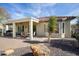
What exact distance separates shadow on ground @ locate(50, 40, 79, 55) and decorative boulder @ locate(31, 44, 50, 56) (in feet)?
1.21

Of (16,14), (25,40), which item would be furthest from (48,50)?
(16,14)

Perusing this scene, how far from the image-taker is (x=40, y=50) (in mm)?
11930

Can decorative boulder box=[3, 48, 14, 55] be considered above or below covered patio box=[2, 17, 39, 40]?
below

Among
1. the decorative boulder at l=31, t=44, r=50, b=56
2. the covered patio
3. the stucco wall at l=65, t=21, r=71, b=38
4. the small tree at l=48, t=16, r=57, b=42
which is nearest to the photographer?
the decorative boulder at l=31, t=44, r=50, b=56

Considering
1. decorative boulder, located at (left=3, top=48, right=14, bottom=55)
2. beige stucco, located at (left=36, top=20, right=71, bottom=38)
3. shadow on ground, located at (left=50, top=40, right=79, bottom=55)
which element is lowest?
decorative boulder, located at (left=3, top=48, right=14, bottom=55)

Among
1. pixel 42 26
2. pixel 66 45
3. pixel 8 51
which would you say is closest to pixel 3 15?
pixel 8 51

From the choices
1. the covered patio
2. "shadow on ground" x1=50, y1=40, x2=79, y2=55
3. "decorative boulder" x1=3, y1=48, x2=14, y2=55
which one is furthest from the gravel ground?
the covered patio

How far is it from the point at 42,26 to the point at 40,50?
3.42ft

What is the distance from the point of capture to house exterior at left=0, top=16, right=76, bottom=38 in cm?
1224

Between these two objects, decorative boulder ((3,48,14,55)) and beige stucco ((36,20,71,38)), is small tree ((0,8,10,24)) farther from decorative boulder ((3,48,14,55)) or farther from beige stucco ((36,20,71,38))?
beige stucco ((36,20,71,38))

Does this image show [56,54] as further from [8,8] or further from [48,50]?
[8,8]

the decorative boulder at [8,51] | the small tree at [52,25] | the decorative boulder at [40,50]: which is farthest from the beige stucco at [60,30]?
the decorative boulder at [8,51]

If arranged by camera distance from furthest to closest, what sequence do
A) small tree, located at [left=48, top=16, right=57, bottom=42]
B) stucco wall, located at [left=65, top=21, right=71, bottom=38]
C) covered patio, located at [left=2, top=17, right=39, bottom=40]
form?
covered patio, located at [left=2, top=17, right=39, bottom=40] < stucco wall, located at [left=65, top=21, right=71, bottom=38] < small tree, located at [left=48, top=16, right=57, bottom=42]

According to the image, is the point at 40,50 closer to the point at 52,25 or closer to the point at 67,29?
the point at 52,25
